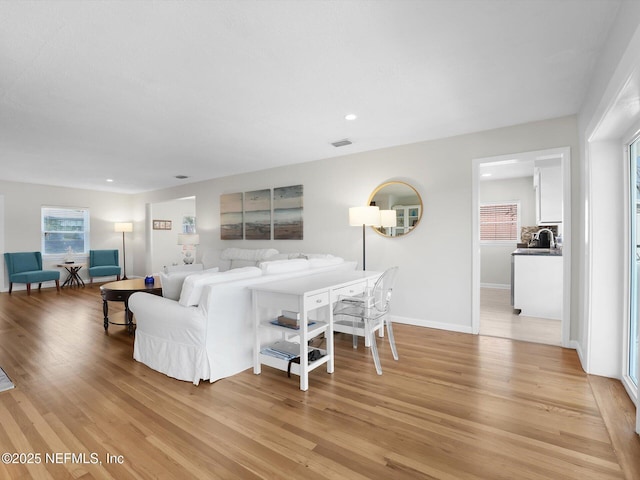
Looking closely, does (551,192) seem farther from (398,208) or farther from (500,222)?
(398,208)

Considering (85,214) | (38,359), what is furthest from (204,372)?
(85,214)

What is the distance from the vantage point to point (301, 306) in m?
2.56

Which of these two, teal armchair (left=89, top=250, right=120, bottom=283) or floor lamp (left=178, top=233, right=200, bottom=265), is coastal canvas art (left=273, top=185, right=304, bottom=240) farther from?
teal armchair (left=89, top=250, right=120, bottom=283)

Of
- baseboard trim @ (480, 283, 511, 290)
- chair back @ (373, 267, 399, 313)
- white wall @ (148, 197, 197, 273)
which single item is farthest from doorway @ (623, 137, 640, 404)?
white wall @ (148, 197, 197, 273)

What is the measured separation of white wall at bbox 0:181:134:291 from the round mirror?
7680mm

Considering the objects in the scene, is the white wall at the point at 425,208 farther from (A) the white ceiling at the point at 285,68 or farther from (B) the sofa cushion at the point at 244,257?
(B) the sofa cushion at the point at 244,257

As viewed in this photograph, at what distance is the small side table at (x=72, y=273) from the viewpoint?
24.9 feet

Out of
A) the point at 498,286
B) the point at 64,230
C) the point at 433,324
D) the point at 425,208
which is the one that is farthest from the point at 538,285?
the point at 64,230

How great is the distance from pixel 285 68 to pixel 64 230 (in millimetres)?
8387

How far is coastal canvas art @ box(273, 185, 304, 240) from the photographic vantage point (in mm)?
5531

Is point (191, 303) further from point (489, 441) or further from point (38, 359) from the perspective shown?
point (489, 441)

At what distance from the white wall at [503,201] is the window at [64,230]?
9683 millimetres

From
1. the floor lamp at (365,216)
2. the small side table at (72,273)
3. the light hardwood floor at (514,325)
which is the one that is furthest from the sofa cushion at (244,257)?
the small side table at (72,273)

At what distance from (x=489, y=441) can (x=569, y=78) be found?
2743 millimetres
